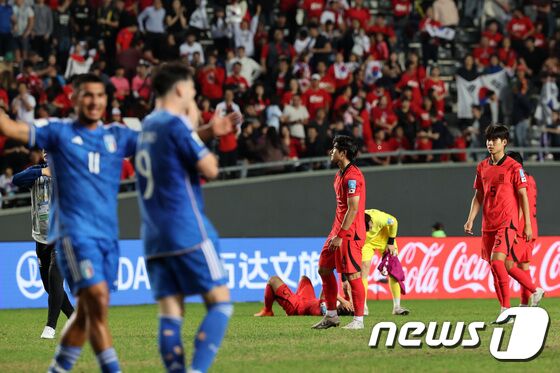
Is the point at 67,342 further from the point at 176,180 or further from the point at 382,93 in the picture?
the point at 382,93

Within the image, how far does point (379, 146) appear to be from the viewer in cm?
2417

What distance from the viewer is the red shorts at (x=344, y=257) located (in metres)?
13.0

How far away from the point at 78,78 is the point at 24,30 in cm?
1546

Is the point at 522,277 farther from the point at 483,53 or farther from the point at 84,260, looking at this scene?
the point at 483,53

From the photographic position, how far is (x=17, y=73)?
22.3 m

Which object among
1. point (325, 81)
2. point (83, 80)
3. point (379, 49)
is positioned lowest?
point (325, 81)

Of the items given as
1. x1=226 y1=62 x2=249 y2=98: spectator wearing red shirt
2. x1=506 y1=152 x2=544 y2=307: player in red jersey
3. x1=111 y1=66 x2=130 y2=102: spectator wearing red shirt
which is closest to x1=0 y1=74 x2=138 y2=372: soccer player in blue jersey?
x1=506 y1=152 x2=544 y2=307: player in red jersey

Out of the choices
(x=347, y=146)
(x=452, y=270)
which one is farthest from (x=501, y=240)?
(x=452, y=270)

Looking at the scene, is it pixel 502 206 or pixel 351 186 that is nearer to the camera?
pixel 351 186

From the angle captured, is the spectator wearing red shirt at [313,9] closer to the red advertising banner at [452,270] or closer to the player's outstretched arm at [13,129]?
the red advertising banner at [452,270]

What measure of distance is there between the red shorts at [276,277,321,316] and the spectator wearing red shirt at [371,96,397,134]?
867cm

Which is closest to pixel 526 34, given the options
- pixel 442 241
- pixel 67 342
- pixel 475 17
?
pixel 475 17

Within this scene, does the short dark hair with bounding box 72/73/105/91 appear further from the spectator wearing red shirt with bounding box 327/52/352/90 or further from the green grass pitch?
the spectator wearing red shirt with bounding box 327/52/352/90

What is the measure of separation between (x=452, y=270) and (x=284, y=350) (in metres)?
11.2
